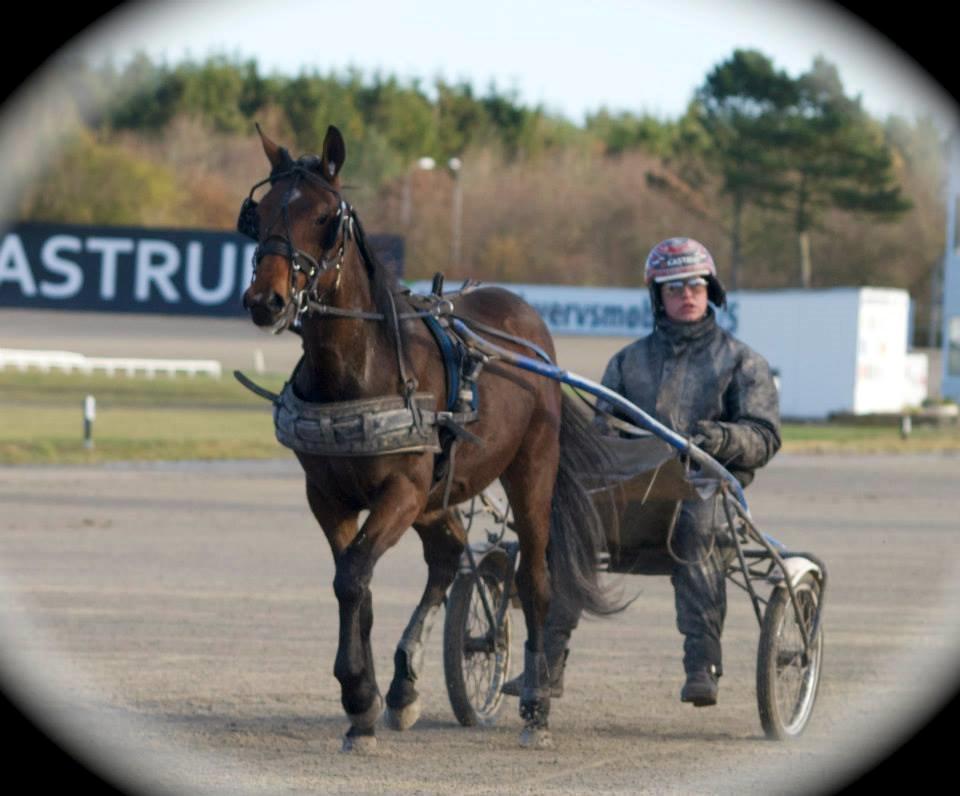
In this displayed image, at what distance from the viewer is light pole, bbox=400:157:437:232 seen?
36125 mm

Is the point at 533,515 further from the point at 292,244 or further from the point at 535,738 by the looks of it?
the point at 292,244

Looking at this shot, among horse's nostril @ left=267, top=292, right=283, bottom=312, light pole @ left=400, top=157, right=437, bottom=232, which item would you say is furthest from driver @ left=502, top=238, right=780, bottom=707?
light pole @ left=400, top=157, right=437, bottom=232

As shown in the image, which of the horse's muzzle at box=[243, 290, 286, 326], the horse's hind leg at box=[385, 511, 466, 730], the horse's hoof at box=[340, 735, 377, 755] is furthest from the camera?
the horse's hind leg at box=[385, 511, 466, 730]

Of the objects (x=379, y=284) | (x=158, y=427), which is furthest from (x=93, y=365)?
(x=379, y=284)

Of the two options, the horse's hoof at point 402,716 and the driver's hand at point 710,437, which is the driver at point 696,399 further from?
the horse's hoof at point 402,716

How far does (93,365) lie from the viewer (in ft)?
124

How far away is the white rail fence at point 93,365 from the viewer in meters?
36.7

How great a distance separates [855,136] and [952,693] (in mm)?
35768

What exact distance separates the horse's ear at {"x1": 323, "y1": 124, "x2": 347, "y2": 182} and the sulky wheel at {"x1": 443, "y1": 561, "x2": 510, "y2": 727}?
1.75m

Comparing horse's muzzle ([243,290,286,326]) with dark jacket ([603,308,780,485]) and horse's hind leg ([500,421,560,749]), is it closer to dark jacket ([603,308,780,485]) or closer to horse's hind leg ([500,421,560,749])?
horse's hind leg ([500,421,560,749])

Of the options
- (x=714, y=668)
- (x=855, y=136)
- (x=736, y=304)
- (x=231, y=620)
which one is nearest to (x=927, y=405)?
(x=736, y=304)

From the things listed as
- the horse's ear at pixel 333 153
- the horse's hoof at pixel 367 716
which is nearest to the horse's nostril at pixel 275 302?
the horse's ear at pixel 333 153

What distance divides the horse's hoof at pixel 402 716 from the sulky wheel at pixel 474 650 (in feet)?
0.64

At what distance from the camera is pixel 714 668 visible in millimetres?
5949
